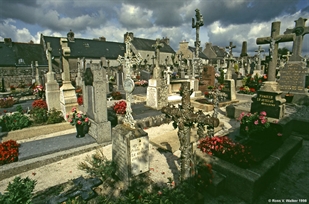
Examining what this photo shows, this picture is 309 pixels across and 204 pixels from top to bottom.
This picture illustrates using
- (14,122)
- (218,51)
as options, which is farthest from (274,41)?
(218,51)

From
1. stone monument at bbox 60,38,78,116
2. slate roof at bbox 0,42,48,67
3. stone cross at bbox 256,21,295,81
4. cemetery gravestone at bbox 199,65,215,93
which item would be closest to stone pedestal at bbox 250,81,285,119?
stone cross at bbox 256,21,295,81

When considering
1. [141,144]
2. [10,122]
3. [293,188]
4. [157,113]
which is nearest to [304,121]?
[293,188]

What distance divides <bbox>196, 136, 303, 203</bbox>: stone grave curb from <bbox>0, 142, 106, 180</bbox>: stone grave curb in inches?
158

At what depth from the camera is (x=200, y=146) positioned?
4922mm

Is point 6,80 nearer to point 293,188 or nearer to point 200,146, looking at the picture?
point 200,146

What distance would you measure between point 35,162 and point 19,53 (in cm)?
3642

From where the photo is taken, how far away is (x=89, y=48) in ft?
137

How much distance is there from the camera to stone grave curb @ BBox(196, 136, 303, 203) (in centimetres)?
365

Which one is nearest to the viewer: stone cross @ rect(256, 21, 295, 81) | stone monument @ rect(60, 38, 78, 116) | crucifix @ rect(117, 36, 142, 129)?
crucifix @ rect(117, 36, 142, 129)

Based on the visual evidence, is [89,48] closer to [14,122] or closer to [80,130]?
[14,122]

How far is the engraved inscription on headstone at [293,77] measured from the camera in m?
10.8

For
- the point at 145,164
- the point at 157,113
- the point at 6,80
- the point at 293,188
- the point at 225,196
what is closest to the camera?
the point at 225,196

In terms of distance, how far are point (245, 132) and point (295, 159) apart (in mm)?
1578

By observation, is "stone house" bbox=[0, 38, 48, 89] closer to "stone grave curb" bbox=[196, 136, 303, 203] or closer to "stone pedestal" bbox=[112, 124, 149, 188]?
"stone pedestal" bbox=[112, 124, 149, 188]
